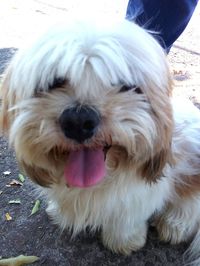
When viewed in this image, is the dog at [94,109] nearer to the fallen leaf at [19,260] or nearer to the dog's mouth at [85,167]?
the dog's mouth at [85,167]

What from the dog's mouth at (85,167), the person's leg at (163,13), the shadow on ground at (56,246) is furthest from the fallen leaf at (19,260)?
the person's leg at (163,13)

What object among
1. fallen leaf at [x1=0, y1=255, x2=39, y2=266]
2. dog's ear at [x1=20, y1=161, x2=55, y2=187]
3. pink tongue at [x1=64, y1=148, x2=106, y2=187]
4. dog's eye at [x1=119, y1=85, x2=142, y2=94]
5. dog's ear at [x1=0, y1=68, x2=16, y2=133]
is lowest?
fallen leaf at [x1=0, y1=255, x2=39, y2=266]

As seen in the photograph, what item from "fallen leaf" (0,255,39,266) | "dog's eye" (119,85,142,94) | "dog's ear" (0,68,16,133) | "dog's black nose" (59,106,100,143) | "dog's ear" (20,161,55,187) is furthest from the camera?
"fallen leaf" (0,255,39,266)

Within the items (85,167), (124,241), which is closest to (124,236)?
(124,241)

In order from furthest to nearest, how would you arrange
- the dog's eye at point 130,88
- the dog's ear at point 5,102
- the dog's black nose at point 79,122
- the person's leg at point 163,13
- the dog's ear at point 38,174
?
the person's leg at point 163,13, the dog's ear at point 38,174, the dog's ear at point 5,102, the dog's eye at point 130,88, the dog's black nose at point 79,122

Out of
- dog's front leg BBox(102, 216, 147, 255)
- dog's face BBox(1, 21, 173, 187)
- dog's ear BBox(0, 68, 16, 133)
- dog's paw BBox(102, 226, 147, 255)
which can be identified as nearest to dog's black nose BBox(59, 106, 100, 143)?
dog's face BBox(1, 21, 173, 187)

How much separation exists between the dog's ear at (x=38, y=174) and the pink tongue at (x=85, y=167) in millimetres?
149

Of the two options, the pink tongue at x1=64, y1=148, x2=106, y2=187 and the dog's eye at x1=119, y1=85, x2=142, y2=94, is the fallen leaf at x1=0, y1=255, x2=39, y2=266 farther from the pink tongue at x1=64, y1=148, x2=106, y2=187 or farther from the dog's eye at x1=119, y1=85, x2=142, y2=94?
the dog's eye at x1=119, y1=85, x2=142, y2=94

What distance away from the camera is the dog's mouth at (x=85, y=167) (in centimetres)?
174

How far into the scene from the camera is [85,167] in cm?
175

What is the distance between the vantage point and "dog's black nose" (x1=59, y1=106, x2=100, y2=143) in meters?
1.53

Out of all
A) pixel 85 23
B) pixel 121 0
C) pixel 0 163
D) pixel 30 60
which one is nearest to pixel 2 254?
pixel 0 163

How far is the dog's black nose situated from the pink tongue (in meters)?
0.17

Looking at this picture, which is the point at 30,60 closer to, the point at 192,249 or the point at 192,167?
the point at 192,167
